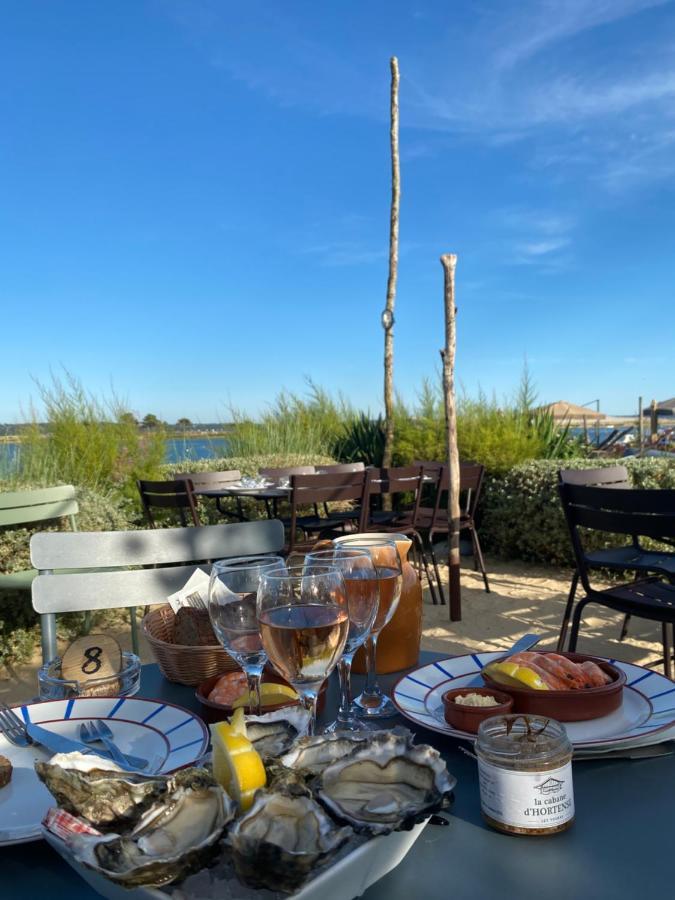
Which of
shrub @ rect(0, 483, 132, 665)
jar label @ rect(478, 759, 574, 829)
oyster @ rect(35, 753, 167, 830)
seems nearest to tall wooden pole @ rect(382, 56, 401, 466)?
shrub @ rect(0, 483, 132, 665)

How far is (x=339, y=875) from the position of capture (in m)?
0.47

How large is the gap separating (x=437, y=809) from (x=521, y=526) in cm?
563

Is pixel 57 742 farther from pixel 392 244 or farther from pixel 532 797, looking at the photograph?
pixel 392 244

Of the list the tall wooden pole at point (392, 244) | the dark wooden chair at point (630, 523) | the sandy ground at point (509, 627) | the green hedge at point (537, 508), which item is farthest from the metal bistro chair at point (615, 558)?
the tall wooden pole at point (392, 244)

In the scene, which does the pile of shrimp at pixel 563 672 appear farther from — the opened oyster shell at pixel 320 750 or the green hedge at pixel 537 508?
the green hedge at pixel 537 508

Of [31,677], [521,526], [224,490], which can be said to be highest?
[224,490]

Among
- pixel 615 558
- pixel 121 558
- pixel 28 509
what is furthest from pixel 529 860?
pixel 28 509

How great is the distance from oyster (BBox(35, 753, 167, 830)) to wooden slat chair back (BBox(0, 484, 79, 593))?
3373 millimetres

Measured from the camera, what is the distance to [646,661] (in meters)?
3.46

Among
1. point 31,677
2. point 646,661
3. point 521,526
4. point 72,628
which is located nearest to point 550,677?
point 646,661

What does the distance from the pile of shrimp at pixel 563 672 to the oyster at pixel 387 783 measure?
0.37 meters

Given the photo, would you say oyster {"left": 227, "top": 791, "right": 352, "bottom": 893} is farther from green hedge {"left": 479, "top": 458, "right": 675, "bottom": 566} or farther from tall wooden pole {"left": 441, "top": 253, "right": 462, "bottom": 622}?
green hedge {"left": 479, "top": 458, "right": 675, "bottom": 566}

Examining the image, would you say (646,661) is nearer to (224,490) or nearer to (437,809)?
(224,490)

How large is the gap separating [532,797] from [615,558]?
2808 millimetres
